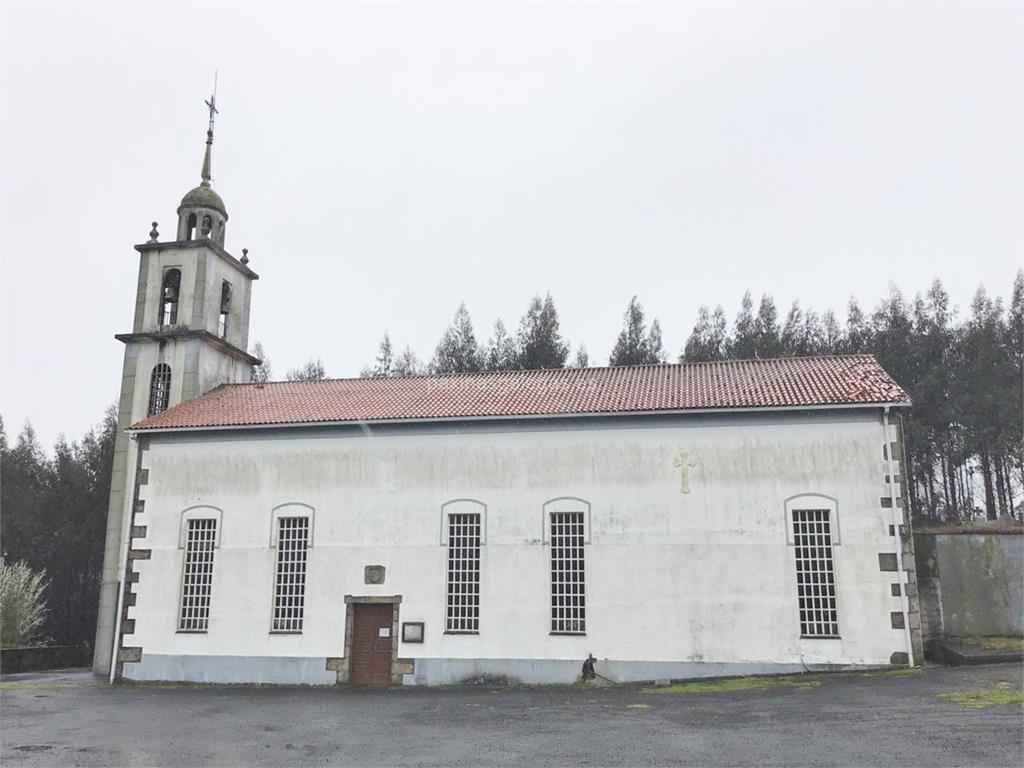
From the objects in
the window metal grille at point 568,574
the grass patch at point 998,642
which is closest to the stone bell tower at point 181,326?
the window metal grille at point 568,574

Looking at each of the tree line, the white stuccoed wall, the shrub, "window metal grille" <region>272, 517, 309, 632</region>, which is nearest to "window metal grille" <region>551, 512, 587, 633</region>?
the white stuccoed wall

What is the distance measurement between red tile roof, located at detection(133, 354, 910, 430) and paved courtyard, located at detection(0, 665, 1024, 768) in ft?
23.0

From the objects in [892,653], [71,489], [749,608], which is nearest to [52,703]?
[749,608]

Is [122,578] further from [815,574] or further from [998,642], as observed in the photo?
[998,642]

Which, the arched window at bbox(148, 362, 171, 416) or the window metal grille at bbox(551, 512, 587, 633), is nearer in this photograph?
the window metal grille at bbox(551, 512, 587, 633)

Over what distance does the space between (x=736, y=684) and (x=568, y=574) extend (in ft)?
16.3

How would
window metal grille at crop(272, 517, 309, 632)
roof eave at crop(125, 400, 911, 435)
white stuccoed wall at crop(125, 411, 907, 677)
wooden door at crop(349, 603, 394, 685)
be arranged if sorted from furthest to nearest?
window metal grille at crop(272, 517, 309, 632), wooden door at crop(349, 603, 394, 685), roof eave at crop(125, 400, 911, 435), white stuccoed wall at crop(125, 411, 907, 677)

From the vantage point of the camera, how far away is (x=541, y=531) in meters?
23.1

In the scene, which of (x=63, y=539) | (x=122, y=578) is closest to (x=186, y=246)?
(x=122, y=578)

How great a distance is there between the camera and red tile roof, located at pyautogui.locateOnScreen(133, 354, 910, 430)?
75.6 ft

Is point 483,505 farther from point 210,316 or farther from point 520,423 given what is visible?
point 210,316

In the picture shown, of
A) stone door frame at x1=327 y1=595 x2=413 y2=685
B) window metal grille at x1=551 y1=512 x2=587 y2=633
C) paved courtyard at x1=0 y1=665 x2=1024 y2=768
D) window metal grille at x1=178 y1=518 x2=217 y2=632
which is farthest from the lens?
window metal grille at x1=178 y1=518 x2=217 y2=632

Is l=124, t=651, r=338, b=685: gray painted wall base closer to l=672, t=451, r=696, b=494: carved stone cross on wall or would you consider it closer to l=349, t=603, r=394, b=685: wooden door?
l=349, t=603, r=394, b=685: wooden door

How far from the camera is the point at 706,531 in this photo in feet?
72.7
